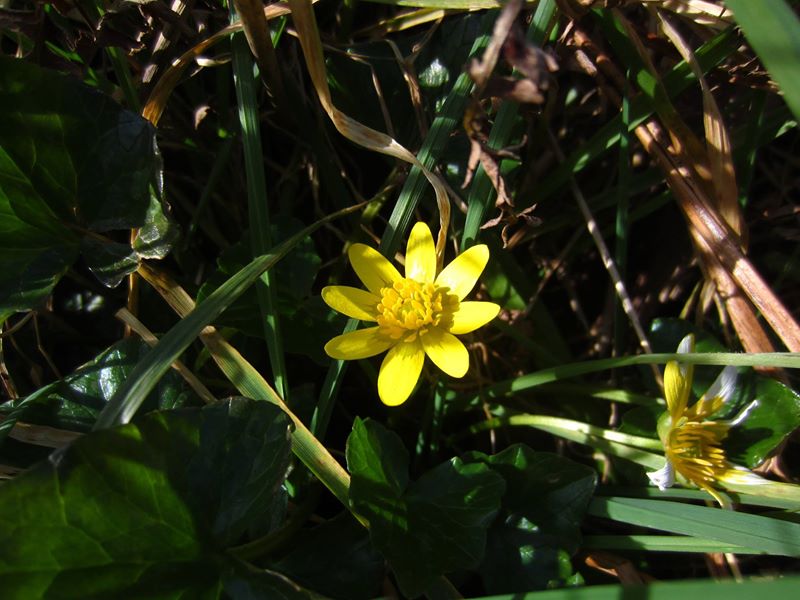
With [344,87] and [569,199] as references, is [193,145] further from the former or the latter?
[569,199]

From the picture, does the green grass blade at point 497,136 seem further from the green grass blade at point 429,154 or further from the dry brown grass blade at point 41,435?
the dry brown grass blade at point 41,435

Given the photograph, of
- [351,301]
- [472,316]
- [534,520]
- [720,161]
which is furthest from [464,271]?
[720,161]

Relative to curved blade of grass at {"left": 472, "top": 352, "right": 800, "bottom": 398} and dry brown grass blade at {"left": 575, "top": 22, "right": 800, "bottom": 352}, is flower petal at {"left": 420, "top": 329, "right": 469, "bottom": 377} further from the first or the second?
dry brown grass blade at {"left": 575, "top": 22, "right": 800, "bottom": 352}

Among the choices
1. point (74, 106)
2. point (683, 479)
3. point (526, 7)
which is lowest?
point (683, 479)

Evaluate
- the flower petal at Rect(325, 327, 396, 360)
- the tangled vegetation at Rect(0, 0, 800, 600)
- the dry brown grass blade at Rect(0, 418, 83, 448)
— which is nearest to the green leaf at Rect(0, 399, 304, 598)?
the tangled vegetation at Rect(0, 0, 800, 600)

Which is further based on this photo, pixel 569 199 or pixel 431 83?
pixel 569 199

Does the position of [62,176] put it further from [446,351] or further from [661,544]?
[661,544]

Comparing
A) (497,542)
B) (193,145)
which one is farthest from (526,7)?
(497,542)
